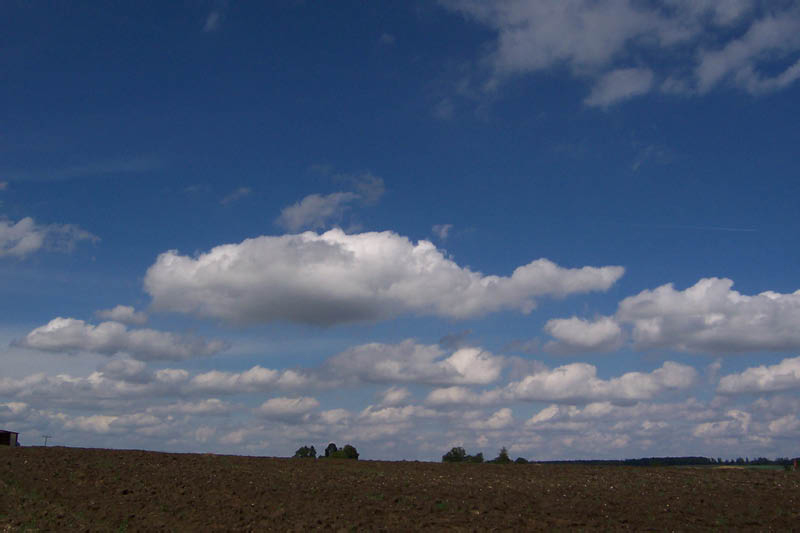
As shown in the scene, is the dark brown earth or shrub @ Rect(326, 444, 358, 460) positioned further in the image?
shrub @ Rect(326, 444, 358, 460)

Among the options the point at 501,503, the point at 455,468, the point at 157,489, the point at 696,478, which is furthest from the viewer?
the point at 455,468

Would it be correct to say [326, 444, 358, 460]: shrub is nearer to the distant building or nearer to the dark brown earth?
the dark brown earth

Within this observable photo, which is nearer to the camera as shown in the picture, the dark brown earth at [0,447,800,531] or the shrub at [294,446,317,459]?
the dark brown earth at [0,447,800,531]

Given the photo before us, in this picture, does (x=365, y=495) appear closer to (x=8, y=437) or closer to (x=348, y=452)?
(x=348, y=452)

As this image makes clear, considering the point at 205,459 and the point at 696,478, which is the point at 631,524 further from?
the point at 205,459

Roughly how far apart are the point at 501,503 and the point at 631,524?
5008 millimetres

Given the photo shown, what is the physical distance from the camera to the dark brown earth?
24953 mm

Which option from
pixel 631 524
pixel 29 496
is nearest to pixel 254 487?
pixel 29 496

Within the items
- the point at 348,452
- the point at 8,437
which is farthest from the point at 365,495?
the point at 8,437

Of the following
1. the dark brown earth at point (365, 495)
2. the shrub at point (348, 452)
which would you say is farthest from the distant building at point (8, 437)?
the shrub at point (348, 452)

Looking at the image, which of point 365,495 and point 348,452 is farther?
point 348,452

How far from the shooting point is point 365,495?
28969 mm

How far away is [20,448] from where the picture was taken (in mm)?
40219

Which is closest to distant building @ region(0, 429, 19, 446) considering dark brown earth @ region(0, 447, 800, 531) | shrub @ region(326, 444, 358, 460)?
dark brown earth @ region(0, 447, 800, 531)
